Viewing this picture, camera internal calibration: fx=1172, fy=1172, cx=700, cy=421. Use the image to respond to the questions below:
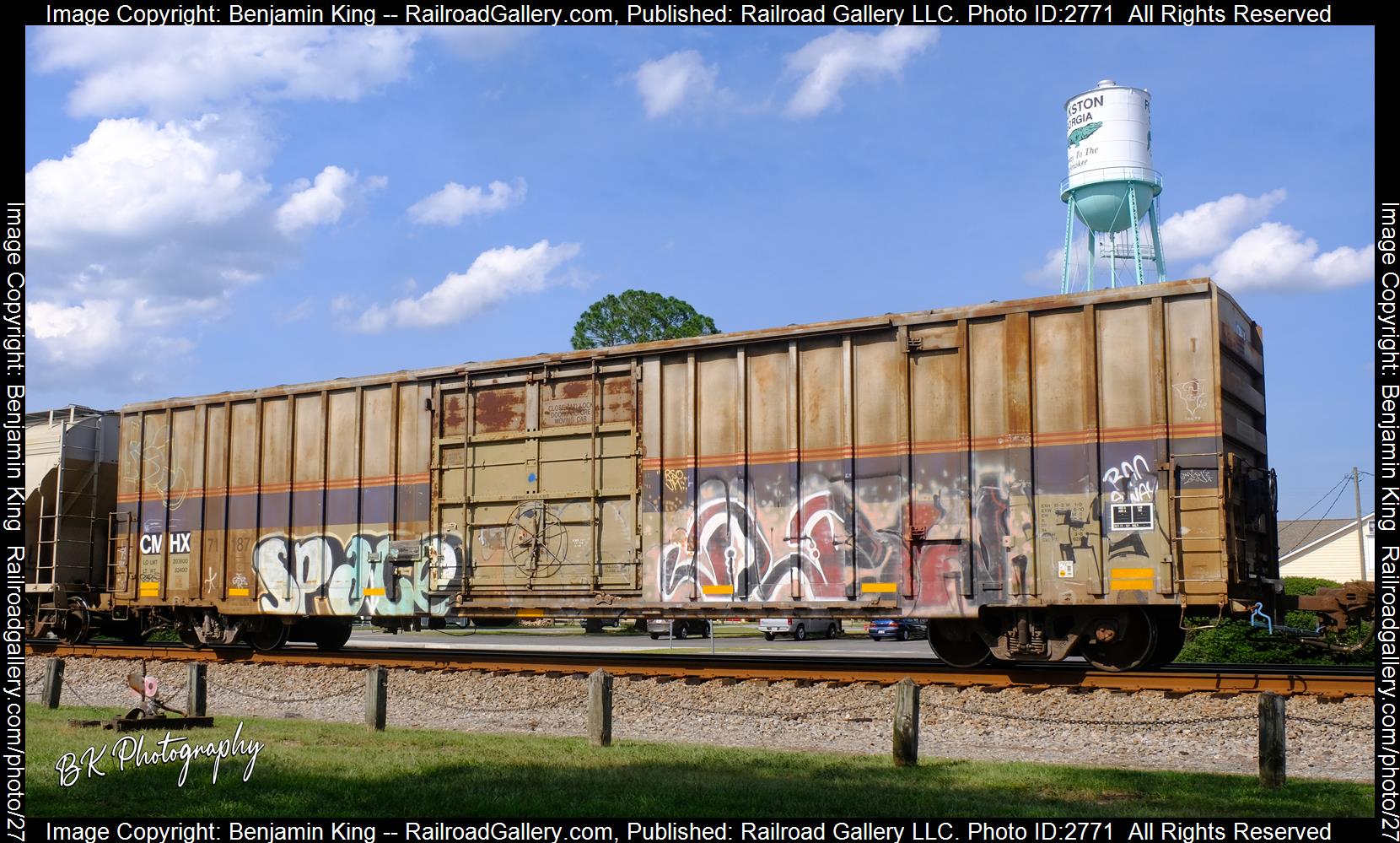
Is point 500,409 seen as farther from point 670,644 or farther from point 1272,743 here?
point 670,644

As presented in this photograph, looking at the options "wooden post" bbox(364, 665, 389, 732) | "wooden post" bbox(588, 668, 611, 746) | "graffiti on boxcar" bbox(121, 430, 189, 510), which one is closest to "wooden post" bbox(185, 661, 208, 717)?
"wooden post" bbox(364, 665, 389, 732)

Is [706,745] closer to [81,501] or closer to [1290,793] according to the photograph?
[1290,793]

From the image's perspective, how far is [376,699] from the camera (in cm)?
1207

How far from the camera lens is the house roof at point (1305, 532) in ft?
160

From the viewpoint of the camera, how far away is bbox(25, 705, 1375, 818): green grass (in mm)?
7781

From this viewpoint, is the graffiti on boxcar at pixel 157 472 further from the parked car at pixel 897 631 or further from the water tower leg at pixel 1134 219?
the water tower leg at pixel 1134 219

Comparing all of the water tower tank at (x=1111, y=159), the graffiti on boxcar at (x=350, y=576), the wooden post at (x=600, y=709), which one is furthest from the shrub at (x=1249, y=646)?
the water tower tank at (x=1111, y=159)

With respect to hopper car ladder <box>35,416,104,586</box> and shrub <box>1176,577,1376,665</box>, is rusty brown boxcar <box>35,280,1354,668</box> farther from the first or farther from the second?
shrub <box>1176,577,1376,665</box>

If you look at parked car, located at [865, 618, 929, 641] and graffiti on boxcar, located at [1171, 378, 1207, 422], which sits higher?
graffiti on boxcar, located at [1171, 378, 1207, 422]

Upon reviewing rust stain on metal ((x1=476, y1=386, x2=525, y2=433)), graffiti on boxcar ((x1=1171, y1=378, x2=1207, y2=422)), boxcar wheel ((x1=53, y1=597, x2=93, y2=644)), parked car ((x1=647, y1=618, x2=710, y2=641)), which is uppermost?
rust stain on metal ((x1=476, y1=386, x2=525, y2=433))

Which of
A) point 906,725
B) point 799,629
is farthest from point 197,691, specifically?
point 799,629

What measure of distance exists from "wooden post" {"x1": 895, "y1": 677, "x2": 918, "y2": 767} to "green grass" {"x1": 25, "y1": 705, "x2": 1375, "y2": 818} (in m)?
0.13
